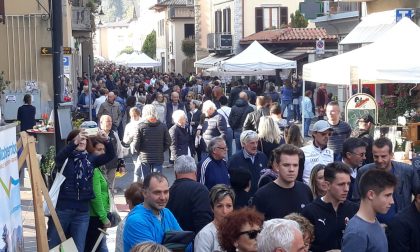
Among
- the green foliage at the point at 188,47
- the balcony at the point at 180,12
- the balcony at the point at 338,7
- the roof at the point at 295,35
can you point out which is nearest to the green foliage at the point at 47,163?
the balcony at the point at 338,7

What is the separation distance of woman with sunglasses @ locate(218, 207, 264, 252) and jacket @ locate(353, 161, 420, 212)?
9.34ft

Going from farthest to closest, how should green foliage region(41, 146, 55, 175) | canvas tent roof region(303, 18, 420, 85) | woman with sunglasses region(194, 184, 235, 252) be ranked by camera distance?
canvas tent roof region(303, 18, 420, 85)
green foliage region(41, 146, 55, 175)
woman with sunglasses region(194, 184, 235, 252)

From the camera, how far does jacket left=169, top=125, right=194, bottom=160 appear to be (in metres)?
15.6

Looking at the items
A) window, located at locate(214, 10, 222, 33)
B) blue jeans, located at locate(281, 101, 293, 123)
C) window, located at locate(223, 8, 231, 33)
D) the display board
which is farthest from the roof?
the display board

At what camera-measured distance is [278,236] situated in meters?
4.97

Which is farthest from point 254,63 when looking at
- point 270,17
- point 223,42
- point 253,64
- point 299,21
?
point 270,17

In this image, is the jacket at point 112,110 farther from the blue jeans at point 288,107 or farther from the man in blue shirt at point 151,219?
the man in blue shirt at point 151,219

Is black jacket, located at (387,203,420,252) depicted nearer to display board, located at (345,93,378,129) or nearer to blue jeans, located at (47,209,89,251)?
blue jeans, located at (47,209,89,251)

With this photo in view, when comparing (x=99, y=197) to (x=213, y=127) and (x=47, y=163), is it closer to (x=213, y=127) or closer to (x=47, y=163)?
(x=47, y=163)

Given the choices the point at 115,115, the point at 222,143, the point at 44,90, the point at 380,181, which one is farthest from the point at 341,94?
the point at 380,181

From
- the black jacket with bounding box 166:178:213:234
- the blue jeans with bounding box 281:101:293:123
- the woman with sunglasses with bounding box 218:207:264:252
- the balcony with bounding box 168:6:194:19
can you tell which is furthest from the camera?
the balcony with bounding box 168:6:194:19

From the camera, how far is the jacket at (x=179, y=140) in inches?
614

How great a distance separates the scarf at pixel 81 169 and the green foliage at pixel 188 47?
64538 mm

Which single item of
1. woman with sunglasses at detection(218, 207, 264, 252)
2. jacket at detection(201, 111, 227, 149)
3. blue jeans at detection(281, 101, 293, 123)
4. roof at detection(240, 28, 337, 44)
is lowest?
blue jeans at detection(281, 101, 293, 123)
